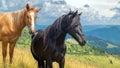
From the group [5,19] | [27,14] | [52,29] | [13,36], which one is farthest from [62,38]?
[5,19]

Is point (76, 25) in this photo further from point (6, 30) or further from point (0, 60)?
point (0, 60)

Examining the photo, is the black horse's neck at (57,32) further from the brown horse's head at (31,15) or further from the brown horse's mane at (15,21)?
the brown horse's mane at (15,21)

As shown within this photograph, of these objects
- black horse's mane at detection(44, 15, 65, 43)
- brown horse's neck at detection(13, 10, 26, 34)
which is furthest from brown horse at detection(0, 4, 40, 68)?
black horse's mane at detection(44, 15, 65, 43)

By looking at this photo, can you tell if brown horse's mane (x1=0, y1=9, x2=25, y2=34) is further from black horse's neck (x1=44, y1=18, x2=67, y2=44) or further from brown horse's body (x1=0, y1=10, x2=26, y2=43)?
black horse's neck (x1=44, y1=18, x2=67, y2=44)

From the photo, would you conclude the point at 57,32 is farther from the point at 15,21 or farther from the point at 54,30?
the point at 15,21

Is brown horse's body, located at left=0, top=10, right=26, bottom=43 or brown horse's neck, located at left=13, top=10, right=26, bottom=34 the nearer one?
brown horse's neck, located at left=13, top=10, right=26, bottom=34

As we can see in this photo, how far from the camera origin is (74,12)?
27.7 ft

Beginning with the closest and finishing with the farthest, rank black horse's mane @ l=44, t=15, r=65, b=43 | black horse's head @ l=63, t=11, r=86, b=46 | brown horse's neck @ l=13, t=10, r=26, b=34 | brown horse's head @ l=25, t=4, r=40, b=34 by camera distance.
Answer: black horse's head @ l=63, t=11, r=86, b=46
black horse's mane @ l=44, t=15, r=65, b=43
brown horse's head @ l=25, t=4, r=40, b=34
brown horse's neck @ l=13, t=10, r=26, b=34

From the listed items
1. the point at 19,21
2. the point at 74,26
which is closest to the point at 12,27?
the point at 19,21

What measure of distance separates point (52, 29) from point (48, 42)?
41 cm

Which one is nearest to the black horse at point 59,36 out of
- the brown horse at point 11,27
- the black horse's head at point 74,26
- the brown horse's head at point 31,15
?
the black horse's head at point 74,26

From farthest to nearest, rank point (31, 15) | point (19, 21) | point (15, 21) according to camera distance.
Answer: point (15, 21)
point (19, 21)
point (31, 15)

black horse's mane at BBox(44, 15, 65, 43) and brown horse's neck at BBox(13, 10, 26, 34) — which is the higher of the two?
black horse's mane at BBox(44, 15, 65, 43)

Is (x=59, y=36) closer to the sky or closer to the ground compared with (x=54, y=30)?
closer to the ground
